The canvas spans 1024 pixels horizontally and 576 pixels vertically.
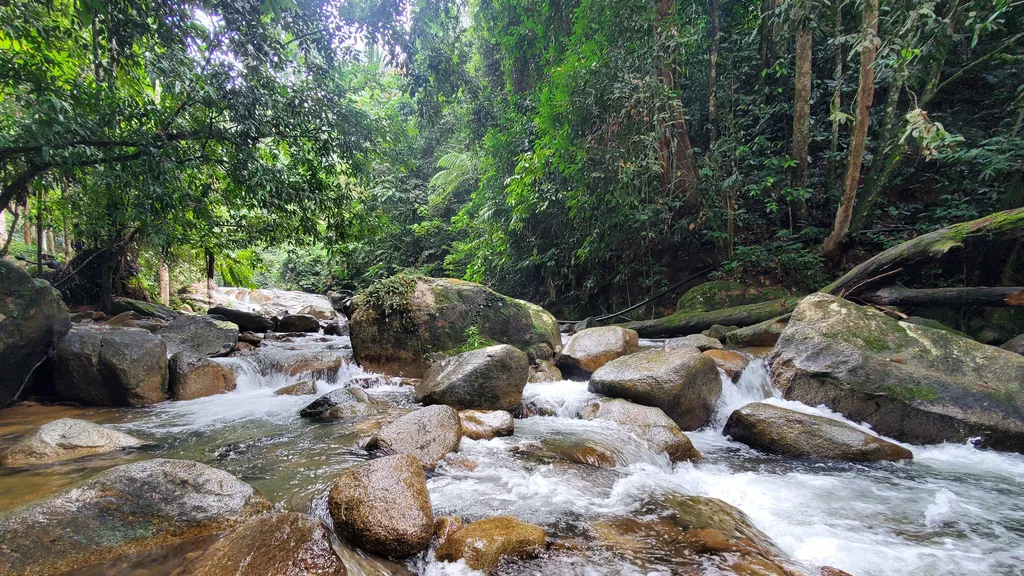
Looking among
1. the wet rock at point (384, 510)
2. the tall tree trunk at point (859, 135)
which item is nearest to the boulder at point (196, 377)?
the wet rock at point (384, 510)

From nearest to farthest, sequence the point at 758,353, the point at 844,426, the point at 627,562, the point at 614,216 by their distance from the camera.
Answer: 1. the point at 627,562
2. the point at 844,426
3. the point at 758,353
4. the point at 614,216

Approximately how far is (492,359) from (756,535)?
118 inches

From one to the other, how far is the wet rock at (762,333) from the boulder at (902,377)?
156 centimetres

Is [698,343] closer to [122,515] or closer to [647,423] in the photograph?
[647,423]

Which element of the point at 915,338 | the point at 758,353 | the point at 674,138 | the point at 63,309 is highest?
the point at 674,138

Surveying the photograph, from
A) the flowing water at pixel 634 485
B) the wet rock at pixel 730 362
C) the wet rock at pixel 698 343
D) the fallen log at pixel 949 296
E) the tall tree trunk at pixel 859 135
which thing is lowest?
Result: the flowing water at pixel 634 485

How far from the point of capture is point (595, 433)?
408cm

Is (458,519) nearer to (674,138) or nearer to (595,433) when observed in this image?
(595,433)

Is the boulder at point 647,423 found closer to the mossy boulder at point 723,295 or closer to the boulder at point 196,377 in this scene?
the mossy boulder at point 723,295

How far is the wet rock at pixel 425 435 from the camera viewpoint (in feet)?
11.2

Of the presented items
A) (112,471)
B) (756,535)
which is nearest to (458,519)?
(756,535)

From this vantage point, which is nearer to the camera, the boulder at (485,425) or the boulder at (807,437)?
the boulder at (807,437)

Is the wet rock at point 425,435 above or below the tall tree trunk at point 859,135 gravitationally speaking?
below

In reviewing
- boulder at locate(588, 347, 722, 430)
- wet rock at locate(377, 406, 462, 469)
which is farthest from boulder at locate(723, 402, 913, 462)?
wet rock at locate(377, 406, 462, 469)
